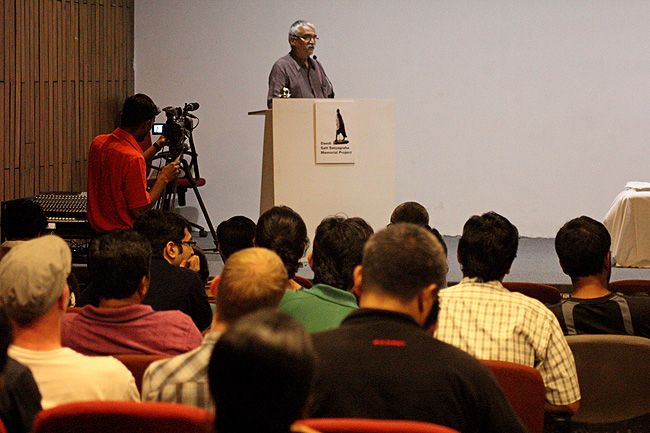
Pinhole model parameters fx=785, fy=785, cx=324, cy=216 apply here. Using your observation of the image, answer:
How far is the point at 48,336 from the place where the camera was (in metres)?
1.82

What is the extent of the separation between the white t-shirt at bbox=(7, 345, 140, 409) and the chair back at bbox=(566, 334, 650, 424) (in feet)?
4.21

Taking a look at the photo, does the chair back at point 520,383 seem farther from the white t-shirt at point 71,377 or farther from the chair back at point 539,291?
the chair back at point 539,291

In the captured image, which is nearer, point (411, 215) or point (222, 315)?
point (222, 315)

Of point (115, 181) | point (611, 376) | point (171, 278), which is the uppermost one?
point (115, 181)

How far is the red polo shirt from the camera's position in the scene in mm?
3889

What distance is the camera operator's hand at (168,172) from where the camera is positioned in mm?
4148

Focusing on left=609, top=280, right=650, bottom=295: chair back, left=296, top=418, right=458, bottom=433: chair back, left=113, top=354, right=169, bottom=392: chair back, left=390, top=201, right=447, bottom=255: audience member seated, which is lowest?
left=113, top=354, right=169, bottom=392: chair back

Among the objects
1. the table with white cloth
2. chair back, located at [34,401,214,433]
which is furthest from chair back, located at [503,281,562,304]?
the table with white cloth

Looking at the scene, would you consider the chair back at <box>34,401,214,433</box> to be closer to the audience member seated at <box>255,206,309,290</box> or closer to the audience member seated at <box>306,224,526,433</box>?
the audience member seated at <box>306,224,526,433</box>

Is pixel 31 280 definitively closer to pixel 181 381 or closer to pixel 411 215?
pixel 181 381

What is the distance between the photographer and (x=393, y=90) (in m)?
8.11

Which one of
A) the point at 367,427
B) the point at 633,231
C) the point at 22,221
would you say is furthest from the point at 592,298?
the point at 633,231

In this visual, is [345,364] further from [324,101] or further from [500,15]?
[500,15]

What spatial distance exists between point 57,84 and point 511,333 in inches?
220
